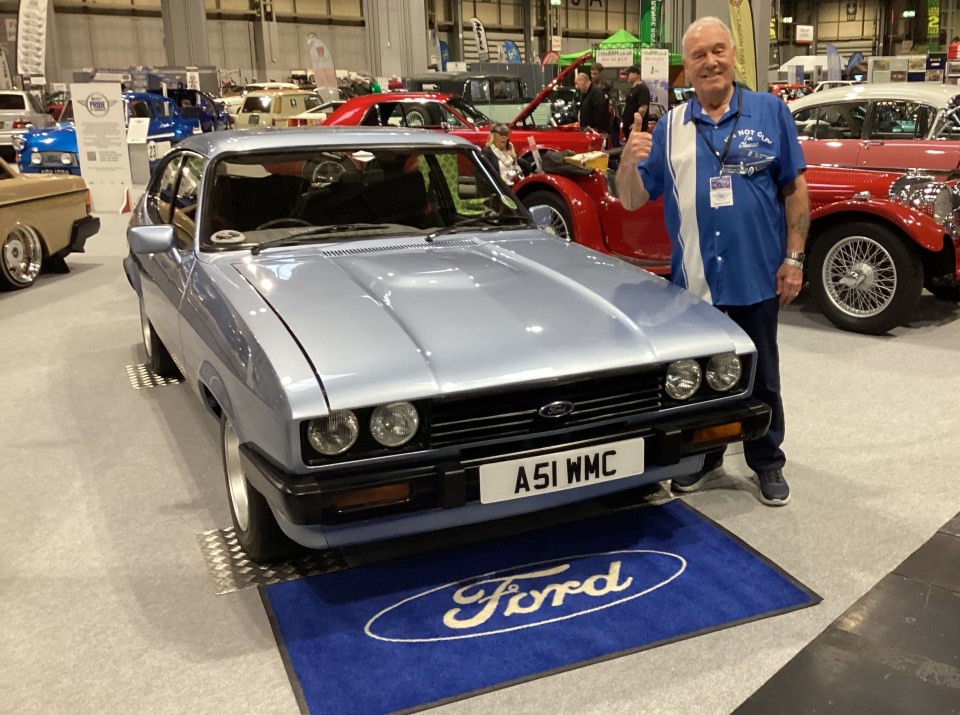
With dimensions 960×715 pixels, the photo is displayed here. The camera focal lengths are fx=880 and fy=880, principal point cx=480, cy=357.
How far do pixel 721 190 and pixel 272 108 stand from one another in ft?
62.2

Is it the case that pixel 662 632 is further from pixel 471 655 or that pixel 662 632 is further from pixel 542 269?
pixel 542 269

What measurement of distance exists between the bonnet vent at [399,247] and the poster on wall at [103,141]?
8.97 m

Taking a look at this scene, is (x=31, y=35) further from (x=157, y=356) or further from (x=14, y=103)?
(x=157, y=356)

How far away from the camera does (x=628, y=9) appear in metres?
42.2

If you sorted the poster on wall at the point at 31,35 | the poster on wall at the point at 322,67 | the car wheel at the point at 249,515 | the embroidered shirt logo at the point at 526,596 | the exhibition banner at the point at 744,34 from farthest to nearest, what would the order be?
the poster on wall at the point at 31,35, the poster on wall at the point at 322,67, the exhibition banner at the point at 744,34, the car wheel at the point at 249,515, the embroidered shirt logo at the point at 526,596

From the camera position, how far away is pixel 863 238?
17.7 ft

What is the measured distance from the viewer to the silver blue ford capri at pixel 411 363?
2.27 meters

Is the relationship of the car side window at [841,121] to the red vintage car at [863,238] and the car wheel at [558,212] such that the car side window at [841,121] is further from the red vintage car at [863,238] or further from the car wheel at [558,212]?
the car wheel at [558,212]

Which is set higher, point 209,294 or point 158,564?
point 209,294

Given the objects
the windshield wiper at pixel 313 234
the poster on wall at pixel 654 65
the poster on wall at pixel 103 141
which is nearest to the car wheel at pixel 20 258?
the poster on wall at pixel 103 141

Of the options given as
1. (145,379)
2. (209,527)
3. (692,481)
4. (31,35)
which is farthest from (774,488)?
(31,35)

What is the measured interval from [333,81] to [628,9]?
2451cm

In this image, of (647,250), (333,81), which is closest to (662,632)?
(647,250)

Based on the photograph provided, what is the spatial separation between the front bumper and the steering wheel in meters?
1.22
